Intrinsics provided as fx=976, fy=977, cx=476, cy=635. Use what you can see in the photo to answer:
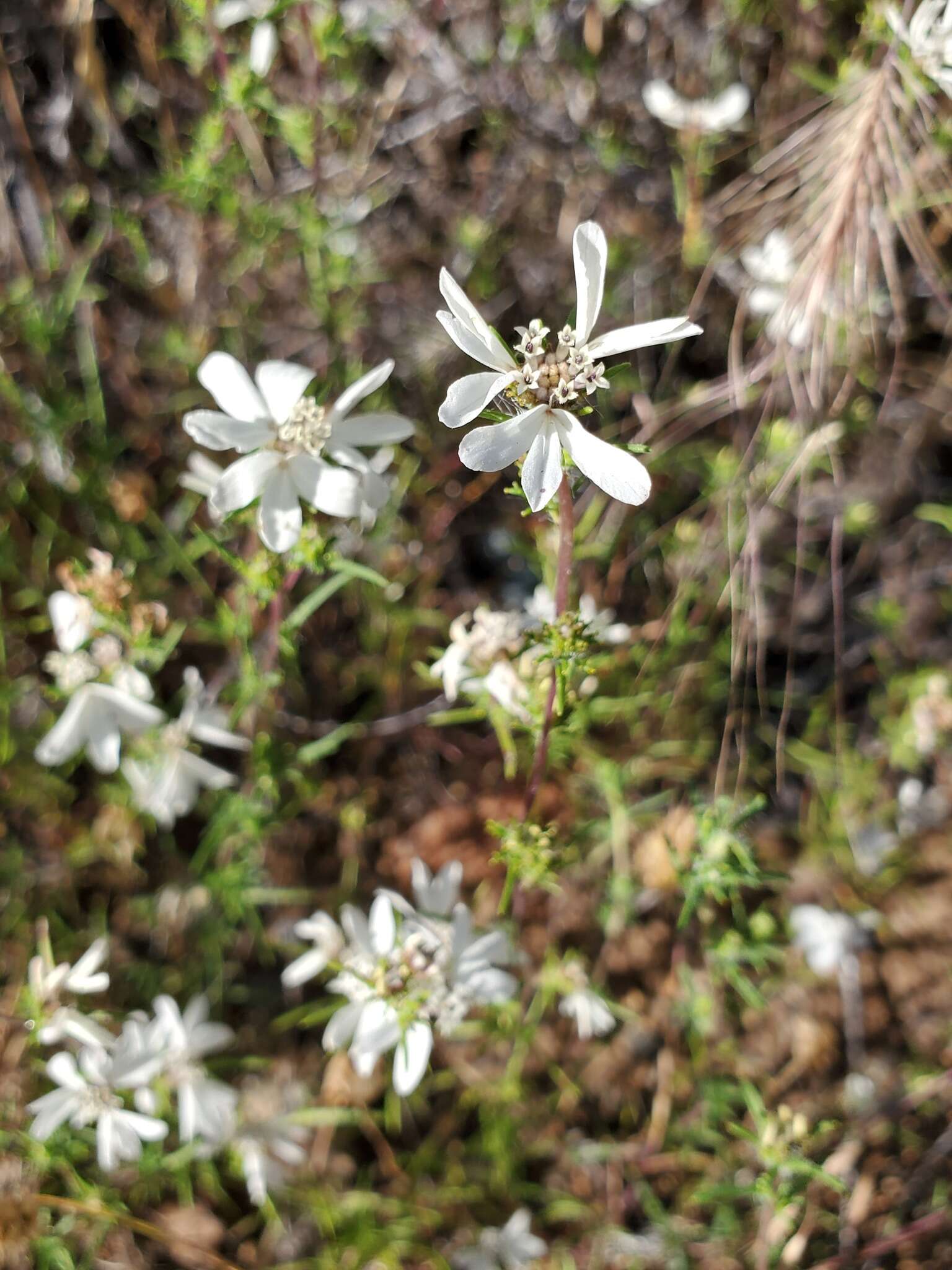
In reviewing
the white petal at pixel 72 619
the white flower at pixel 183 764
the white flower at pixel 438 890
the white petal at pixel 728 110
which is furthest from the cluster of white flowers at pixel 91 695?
the white petal at pixel 728 110

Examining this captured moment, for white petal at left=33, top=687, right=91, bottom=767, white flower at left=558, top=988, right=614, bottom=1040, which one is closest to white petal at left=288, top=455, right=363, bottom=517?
white petal at left=33, top=687, right=91, bottom=767

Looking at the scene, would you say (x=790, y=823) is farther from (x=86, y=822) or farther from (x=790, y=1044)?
(x=86, y=822)

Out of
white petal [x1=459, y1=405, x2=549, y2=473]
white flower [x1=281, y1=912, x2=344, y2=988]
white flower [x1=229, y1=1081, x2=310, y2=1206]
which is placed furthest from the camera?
white flower [x1=229, y1=1081, x2=310, y2=1206]

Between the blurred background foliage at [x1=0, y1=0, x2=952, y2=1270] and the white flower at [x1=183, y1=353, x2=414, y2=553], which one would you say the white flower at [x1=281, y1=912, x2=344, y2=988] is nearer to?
the blurred background foliage at [x1=0, y1=0, x2=952, y2=1270]

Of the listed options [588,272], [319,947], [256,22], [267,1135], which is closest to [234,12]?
[256,22]

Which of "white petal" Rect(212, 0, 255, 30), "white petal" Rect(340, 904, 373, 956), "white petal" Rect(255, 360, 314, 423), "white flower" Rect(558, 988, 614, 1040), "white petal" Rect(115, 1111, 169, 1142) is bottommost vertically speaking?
"white flower" Rect(558, 988, 614, 1040)

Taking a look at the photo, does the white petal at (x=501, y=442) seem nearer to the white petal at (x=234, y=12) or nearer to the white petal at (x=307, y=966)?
the white petal at (x=307, y=966)

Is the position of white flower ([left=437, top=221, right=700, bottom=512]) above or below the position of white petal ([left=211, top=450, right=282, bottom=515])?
above
